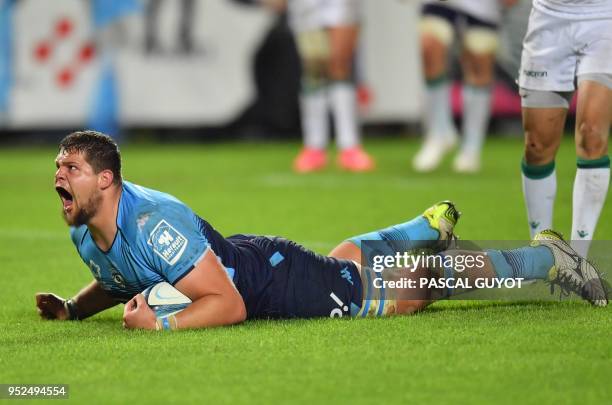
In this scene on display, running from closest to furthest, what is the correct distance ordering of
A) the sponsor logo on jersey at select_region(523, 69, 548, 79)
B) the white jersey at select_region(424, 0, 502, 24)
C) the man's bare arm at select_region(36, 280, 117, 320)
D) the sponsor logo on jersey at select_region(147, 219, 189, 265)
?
1. the sponsor logo on jersey at select_region(147, 219, 189, 265)
2. the man's bare arm at select_region(36, 280, 117, 320)
3. the sponsor logo on jersey at select_region(523, 69, 548, 79)
4. the white jersey at select_region(424, 0, 502, 24)

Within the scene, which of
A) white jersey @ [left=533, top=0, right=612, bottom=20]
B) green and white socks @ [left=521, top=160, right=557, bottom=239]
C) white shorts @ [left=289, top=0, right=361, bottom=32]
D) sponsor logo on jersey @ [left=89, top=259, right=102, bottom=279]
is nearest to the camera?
sponsor logo on jersey @ [left=89, top=259, right=102, bottom=279]

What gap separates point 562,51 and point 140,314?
7.25ft

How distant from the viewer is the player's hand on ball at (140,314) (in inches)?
179

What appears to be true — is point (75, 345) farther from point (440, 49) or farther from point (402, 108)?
point (402, 108)

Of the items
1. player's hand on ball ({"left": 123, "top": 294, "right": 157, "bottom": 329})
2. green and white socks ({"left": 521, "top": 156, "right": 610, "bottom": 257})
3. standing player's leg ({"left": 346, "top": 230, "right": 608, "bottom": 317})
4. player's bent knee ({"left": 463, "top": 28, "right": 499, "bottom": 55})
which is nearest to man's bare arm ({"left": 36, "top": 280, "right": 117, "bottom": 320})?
player's hand on ball ({"left": 123, "top": 294, "right": 157, "bottom": 329})

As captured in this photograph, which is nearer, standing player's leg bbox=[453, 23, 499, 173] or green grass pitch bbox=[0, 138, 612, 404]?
green grass pitch bbox=[0, 138, 612, 404]

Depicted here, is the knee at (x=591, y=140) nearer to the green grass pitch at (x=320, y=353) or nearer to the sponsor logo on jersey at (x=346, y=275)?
the green grass pitch at (x=320, y=353)

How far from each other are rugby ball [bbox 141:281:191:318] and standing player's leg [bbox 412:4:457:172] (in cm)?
642

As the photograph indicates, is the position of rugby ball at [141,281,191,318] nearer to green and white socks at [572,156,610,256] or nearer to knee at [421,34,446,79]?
green and white socks at [572,156,610,256]

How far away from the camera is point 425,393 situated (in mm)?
3602

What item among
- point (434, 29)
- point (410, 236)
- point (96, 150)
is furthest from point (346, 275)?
point (434, 29)

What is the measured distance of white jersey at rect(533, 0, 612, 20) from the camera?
5.50 meters

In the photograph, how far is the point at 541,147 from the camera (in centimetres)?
570

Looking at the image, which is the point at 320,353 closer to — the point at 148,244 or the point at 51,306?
the point at 148,244
